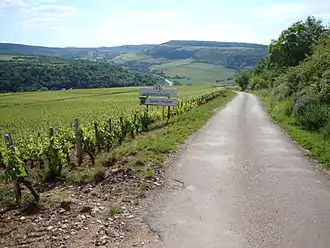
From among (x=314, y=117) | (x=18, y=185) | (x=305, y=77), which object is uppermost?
(x=305, y=77)

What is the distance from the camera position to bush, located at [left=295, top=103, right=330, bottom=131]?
16.8m

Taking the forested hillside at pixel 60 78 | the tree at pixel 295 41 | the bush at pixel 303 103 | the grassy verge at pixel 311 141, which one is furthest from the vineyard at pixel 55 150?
the forested hillside at pixel 60 78

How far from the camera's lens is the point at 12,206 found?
7.75 metres

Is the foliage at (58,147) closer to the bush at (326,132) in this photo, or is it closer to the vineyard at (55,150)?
the vineyard at (55,150)

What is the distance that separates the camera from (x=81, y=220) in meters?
6.90

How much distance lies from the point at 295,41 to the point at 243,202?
51769 mm

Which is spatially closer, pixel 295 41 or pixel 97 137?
pixel 97 137

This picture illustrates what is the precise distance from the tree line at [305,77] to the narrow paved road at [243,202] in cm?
507

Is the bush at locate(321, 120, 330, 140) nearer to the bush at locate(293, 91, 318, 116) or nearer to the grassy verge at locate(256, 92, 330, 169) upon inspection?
the grassy verge at locate(256, 92, 330, 169)

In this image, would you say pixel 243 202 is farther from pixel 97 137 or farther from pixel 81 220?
pixel 97 137

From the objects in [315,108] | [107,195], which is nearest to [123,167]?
[107,195]

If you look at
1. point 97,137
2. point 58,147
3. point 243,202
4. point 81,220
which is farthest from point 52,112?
point 243,202

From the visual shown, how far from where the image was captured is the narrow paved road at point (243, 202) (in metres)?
6.24

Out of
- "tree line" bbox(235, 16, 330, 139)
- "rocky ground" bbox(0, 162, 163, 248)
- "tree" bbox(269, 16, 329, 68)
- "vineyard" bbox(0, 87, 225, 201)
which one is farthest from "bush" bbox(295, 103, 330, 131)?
"tree" bbox(269, 16, 329, 68)
